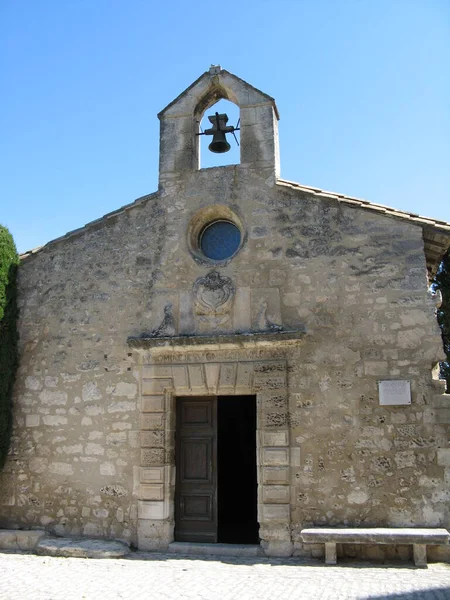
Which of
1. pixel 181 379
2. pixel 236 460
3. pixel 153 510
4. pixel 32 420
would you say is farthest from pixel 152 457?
pixel 236 460

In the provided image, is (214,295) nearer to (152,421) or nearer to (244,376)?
(244,376)

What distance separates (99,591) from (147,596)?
18.9 inches

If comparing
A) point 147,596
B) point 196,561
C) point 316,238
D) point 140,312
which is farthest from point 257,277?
point 147,596

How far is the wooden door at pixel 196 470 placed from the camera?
703 cm

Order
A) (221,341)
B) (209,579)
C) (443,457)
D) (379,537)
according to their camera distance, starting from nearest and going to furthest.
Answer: (209,579) < (379,537) < (443,457) < (221,341)

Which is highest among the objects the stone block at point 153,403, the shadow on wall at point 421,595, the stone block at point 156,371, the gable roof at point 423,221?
the gable roof at point 423,221

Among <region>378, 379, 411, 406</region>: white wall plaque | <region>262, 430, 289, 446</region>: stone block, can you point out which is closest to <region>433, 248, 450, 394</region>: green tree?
<region>378, 379, 411, 406</region>: white wall plaque

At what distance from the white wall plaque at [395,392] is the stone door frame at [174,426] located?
1.13m

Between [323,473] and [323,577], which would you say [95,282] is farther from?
[323,577]

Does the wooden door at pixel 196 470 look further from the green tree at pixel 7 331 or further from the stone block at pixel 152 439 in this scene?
the green tree at pixel 7 331

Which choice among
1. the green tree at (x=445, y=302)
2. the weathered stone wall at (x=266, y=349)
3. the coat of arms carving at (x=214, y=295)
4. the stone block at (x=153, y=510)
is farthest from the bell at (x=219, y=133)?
the green tree at (x=445, y=302)

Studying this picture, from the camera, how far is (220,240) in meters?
7.82

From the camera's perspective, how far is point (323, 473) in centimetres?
648

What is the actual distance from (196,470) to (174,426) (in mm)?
627
